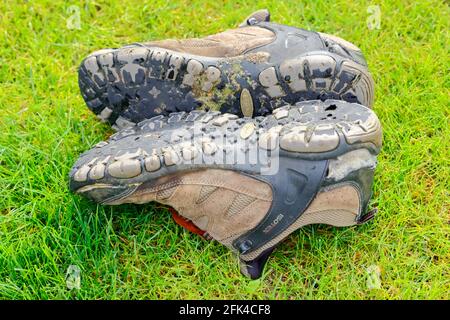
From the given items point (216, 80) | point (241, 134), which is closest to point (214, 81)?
point (216, 80)

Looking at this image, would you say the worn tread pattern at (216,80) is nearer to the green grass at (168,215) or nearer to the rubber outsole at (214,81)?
the rubber outsole at (214,81)

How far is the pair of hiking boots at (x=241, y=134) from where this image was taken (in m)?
1.88

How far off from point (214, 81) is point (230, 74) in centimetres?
6

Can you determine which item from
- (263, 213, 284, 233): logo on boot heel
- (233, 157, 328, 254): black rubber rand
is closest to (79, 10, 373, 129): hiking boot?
(233, 157, 328, 254): black rubber rand

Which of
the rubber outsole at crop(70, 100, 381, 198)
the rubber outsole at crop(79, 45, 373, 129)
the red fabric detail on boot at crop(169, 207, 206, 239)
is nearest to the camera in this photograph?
the rubber outsole at crop(70, 100, 381, 198)

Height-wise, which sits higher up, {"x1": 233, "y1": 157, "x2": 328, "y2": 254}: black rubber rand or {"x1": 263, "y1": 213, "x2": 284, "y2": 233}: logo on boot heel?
{"x1": 233, "y1": 157, "x2": 328, "y2": 254}: black rubber rand

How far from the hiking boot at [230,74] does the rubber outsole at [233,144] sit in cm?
8

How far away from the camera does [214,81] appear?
6.74ft

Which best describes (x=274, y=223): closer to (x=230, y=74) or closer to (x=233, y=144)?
(x=233, y=144)

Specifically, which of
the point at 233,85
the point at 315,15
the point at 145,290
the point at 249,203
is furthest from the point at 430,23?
the point at 145,290

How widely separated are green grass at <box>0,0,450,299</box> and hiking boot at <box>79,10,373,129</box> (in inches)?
12.7

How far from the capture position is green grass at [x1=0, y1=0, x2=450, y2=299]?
2.03 m

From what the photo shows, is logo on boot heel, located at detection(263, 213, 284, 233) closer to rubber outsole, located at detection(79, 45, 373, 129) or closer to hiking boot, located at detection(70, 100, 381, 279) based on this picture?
hiking boot, located at detection(70, 100, 381, 279)

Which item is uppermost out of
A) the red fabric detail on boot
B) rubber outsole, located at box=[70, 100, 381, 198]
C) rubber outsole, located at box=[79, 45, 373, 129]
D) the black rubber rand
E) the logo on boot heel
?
rubber outsole, located at box=[79, 45, 373, 129]
